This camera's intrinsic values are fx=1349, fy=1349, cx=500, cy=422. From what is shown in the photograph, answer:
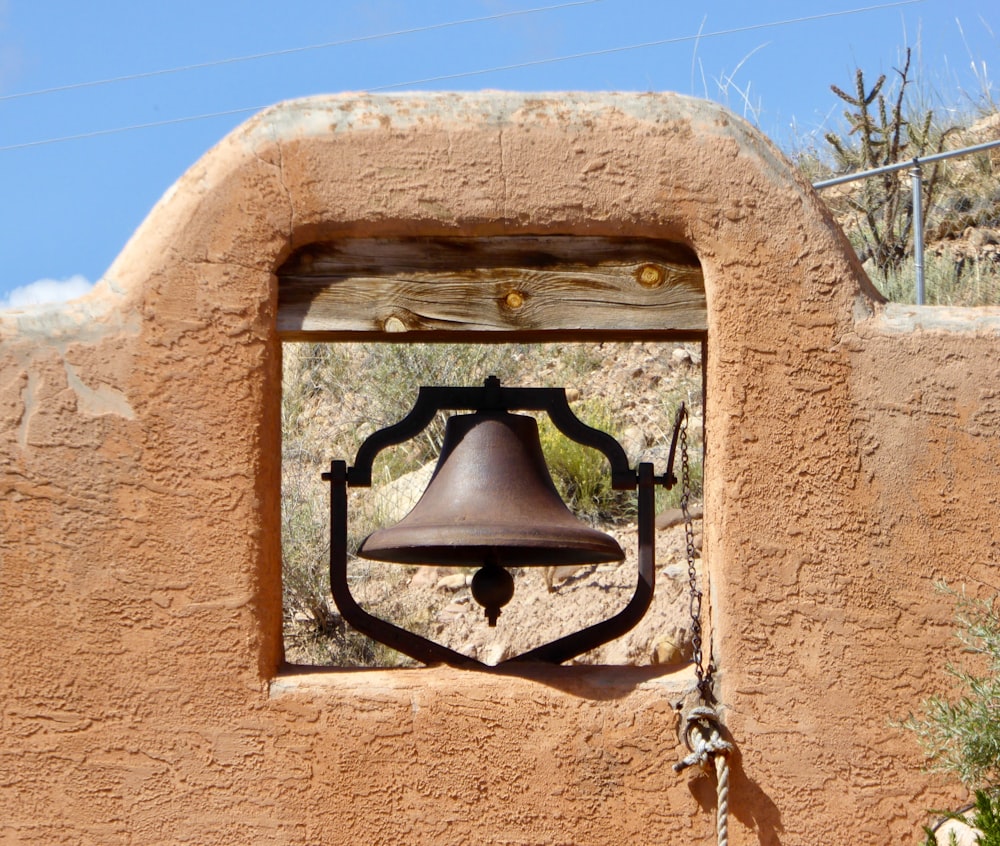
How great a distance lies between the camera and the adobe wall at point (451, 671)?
294 cm

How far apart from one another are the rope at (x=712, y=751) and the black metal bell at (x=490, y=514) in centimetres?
53

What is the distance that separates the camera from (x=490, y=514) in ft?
10.9

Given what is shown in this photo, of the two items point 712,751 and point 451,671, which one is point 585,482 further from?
point 712,751

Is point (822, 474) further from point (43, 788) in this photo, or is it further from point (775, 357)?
point (43, 788)

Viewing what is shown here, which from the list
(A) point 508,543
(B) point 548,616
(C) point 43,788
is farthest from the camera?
(B) point 548,616

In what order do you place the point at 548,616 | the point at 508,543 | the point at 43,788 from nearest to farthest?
the point at 43,788
the point at 508,543
the point at 548,616

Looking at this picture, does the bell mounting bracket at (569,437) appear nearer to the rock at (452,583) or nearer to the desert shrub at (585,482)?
the rock at (452,583)

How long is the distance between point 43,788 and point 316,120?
1.60 metres

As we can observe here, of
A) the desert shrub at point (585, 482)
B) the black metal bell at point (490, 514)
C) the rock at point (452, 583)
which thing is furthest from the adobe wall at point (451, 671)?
the desert shrub at point (585, 482)

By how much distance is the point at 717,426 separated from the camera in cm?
304

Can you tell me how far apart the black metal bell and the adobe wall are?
34 cm

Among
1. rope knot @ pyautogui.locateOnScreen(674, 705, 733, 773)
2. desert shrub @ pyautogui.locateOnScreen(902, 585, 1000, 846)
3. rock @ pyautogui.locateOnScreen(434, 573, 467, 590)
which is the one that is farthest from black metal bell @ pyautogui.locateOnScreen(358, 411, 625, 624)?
rock @ pyautogui.locateOnScreen(434, 573, 467, 590)

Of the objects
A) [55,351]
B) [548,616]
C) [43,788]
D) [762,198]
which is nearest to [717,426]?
[762,198]

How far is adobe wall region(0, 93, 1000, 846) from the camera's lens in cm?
294
